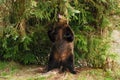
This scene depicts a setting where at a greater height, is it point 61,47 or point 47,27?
point 47,27

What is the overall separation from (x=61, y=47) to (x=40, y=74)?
2.26 ft

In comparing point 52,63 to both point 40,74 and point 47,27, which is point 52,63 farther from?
point 47,27

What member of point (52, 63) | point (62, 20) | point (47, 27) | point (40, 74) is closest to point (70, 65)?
point (52, 63)

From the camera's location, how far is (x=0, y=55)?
897cm

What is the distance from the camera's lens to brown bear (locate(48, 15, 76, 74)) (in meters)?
7.85

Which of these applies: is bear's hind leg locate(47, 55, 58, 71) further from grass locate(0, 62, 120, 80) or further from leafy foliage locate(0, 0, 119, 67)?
leafy foliage locate(0, 0, 119, 67)

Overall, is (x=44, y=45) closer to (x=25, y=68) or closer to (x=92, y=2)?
(x=25, y=68)

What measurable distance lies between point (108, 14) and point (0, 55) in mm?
2589

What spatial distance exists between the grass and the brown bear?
7.5 inches

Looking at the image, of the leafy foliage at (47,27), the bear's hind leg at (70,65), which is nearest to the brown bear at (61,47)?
the bear's hind leg at (70,65)

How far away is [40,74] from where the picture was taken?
797 cm

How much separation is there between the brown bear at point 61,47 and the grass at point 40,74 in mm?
190

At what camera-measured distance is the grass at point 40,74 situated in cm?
786

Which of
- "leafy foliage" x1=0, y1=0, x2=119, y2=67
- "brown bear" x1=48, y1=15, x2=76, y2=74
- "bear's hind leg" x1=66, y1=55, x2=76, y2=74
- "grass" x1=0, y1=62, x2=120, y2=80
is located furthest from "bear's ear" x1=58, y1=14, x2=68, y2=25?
"grass" x1=0, y1=62, x2=120, y2=80
